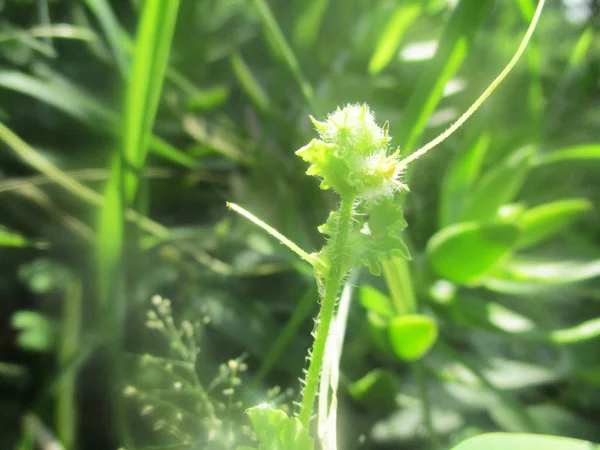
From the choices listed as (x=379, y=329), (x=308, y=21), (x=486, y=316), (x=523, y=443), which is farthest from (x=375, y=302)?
(x=308, y=21)

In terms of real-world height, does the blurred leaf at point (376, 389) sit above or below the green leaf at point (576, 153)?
below

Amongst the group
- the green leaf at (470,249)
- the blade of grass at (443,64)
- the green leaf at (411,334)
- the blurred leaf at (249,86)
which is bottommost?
the green leaf at (411,334)

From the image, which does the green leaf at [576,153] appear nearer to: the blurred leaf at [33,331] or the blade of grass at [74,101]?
the blade of grass at [74,101]

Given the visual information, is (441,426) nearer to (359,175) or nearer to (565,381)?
(565,381)

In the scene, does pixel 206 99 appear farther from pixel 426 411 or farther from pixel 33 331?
pixel 426 411

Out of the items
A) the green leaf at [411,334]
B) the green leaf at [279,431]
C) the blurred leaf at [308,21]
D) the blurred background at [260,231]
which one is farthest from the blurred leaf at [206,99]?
the green leaf at [279,431]

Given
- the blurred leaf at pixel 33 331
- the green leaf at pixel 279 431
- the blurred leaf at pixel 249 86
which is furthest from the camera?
the blurred leaf at pixel 249 86
